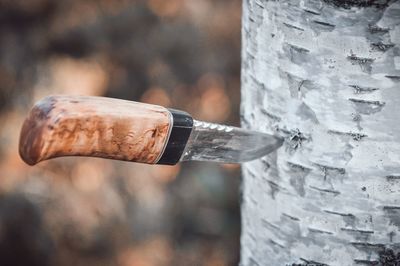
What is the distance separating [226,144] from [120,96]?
1742 mm

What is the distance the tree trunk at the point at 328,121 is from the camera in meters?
0.62

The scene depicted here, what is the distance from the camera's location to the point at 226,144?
0.70 m

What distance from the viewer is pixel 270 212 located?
774mm

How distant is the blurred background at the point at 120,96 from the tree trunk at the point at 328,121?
1.60 m

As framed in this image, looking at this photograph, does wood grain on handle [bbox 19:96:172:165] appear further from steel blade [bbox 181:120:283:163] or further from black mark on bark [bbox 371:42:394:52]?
black mark on bark [bbox 371:42:394:52]

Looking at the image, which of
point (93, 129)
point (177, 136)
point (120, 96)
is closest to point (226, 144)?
point (177, 136)

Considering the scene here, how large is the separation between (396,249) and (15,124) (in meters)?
1.88

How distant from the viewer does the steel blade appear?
0.67 metres

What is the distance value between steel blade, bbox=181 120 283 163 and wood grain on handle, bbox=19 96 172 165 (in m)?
0.04

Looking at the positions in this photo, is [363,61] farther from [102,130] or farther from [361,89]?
[102,130]

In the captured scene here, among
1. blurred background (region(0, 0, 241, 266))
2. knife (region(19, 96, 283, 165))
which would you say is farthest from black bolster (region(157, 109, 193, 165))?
blurred background (region(0, 0, 241, 266))

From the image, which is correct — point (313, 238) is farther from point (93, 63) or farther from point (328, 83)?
point (93, 63)

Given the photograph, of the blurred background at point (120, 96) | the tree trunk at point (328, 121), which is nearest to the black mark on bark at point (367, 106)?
the tree trunk at point (328, 121)

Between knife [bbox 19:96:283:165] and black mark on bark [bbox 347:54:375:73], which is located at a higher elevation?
black mark on bark [bbox 347:54:375:73]
